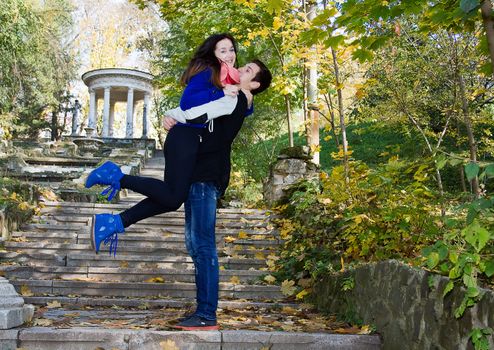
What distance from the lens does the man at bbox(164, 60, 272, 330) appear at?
3.06 m

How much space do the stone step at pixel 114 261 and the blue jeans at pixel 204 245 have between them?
322 centimetres

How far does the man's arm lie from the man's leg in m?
0.43

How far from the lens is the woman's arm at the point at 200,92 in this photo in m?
2.99

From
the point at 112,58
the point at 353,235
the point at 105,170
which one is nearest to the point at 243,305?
the point at 353,235

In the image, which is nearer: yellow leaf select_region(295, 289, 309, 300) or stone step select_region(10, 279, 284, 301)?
yellow leaf select_region(295, 289, 309, 300)

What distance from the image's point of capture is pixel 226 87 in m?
3.04

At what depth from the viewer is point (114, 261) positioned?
20.4ft

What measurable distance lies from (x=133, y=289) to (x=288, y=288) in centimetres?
160

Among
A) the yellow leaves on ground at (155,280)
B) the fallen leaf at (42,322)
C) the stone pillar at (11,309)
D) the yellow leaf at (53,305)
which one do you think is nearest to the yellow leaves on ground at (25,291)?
the yellow leaf at (53,305)

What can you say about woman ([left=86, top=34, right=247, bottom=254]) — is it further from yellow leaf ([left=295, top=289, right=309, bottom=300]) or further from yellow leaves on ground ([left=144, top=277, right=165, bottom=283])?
yellow leaves on ground ([left=144, top=277, right=165, bottom=283])

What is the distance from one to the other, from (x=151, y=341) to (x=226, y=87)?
5.13 ft

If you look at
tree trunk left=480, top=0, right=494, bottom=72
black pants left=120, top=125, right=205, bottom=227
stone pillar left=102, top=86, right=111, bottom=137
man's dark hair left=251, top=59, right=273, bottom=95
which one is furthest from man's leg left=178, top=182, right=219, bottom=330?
stone pillar left=102, top=86, right=111, bottom=137

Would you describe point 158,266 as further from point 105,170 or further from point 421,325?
point 421,325

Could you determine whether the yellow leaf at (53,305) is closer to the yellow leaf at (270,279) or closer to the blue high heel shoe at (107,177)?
the blue high heel shoe at (107,177)
